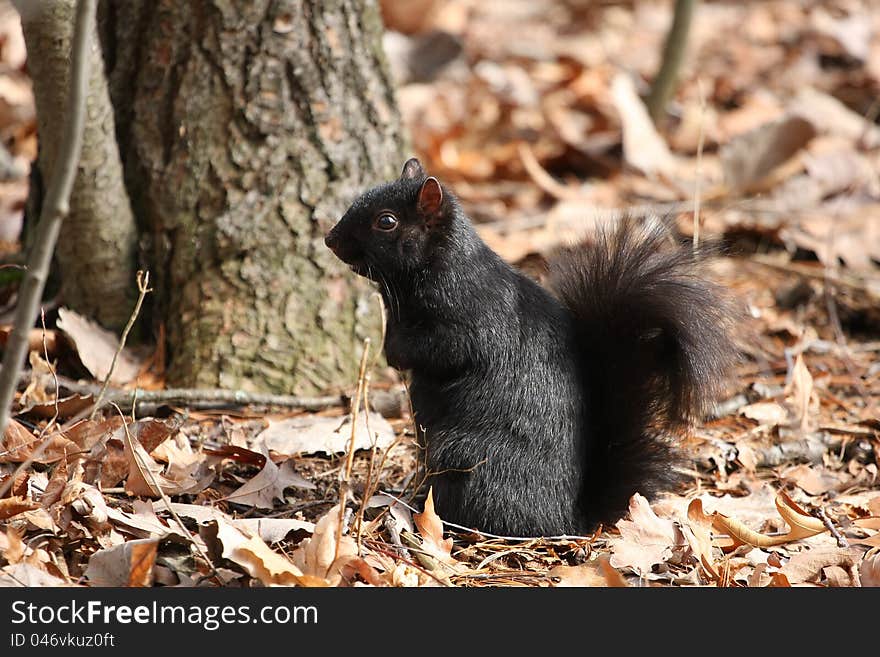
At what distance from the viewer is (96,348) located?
3367 millimetres

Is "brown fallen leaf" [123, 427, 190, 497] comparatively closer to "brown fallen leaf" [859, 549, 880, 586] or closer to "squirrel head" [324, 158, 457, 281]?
"squirrel head" [324, 158, 457, 281]

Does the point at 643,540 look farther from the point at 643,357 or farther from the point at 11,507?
the point at 11,507

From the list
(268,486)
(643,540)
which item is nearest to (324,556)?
(268,486)

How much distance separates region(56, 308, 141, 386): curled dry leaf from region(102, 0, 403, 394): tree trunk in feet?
0.49

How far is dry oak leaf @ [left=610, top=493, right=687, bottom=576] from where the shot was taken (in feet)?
8.25

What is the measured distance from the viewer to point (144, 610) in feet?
6.79

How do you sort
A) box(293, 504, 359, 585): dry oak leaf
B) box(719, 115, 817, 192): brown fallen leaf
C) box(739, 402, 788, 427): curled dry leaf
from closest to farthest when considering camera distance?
box(293, 504, 359, 585): dry oak leaf
box(739, 402, 788, 427): curled dry leaf
box(719, 115, 817, 192): brown fallen leaf

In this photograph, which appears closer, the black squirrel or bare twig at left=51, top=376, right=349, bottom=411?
the black squirrel

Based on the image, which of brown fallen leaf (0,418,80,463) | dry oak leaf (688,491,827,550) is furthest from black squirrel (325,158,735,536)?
brown fallen leaf (0,418,80,463)

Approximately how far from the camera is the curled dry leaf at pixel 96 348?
330 cm

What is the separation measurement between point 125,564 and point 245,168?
160 centimetres

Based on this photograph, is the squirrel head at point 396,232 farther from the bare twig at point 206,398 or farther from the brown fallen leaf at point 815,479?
the brown fallen leaf at point 815,479

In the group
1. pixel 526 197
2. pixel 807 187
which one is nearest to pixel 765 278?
pixel 807 187

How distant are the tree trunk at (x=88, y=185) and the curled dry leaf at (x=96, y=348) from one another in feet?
0.38
